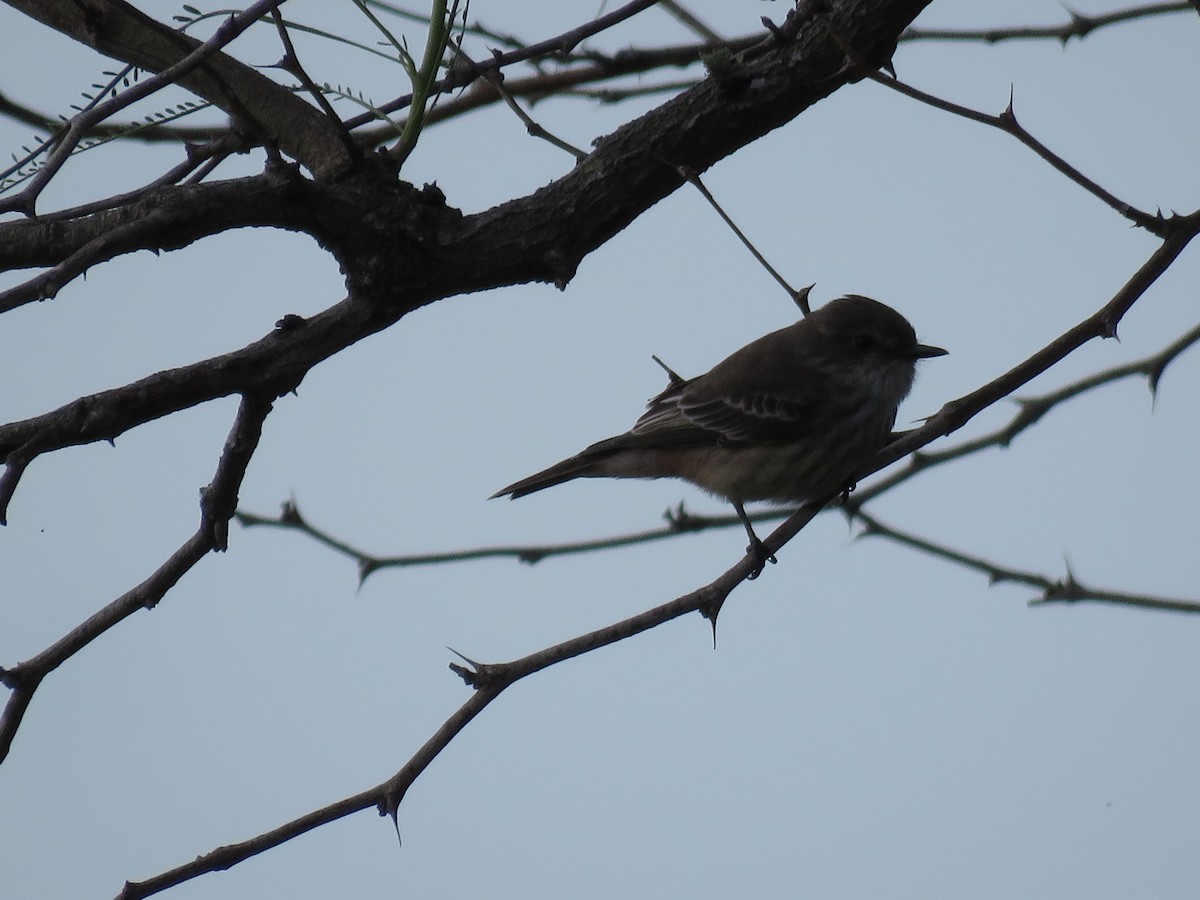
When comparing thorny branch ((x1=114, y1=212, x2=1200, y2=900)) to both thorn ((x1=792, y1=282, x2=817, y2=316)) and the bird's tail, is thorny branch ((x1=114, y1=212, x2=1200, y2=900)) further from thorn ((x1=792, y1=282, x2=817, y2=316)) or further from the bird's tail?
the bird's tail

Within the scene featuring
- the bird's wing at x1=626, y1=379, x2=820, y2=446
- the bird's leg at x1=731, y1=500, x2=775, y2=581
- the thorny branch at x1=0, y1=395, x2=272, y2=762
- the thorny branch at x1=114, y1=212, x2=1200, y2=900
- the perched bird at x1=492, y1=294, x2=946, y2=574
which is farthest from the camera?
the bird's wing at x1=626, y1=379, x2=820, y2=446

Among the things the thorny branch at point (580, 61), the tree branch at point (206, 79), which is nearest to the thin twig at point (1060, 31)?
the thorny branch at point (580, 61)

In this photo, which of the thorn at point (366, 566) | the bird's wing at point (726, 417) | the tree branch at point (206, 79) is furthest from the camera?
the bird's wing at point (726, 417)

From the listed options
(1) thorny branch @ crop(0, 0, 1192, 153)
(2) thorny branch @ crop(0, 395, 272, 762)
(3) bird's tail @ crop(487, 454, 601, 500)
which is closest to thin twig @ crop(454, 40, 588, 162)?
(1) thorny branch @ crop(0, 0, 1192, 153)

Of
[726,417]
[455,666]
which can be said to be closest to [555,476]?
[726,417]

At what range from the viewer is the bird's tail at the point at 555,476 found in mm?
6566

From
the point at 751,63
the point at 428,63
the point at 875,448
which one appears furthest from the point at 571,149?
the point at 875,448

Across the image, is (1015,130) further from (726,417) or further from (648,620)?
(726,417)

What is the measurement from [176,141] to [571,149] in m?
1.79

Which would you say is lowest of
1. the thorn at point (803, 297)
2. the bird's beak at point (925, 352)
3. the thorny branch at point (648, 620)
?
the thorny branch at point (648, 620)

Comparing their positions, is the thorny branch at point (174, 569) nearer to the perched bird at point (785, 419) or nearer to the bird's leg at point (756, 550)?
the bird's leg at point (756, 550)

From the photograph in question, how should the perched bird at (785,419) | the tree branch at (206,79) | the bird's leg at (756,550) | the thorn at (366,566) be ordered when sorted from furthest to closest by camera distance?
the perched bird at (785,419), the thorn at (366,566), the bird's leg at (756,550), the tree branch at (206,79)

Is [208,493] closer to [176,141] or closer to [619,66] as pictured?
[176,141]

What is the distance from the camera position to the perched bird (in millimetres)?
6547
